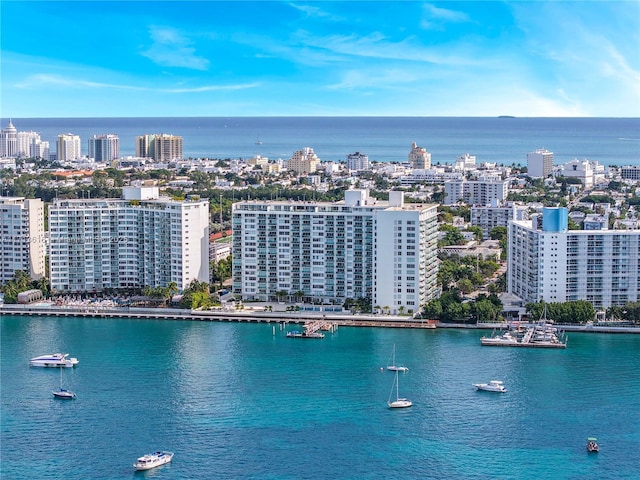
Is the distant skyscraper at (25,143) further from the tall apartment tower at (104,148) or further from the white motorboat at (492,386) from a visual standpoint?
the white motorboat at (492,386)

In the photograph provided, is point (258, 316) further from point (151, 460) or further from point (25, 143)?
point (25, 143)

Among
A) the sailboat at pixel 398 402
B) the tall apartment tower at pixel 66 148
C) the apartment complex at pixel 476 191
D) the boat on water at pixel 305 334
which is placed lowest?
the sailboat at pixel 398 402

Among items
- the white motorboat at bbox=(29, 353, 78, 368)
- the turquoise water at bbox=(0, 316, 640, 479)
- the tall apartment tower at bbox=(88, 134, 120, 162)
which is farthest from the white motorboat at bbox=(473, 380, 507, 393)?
the tall apartment tower at bbox=(88, 134, 120, 162)

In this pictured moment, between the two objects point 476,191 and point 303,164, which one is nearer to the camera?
point 476,191

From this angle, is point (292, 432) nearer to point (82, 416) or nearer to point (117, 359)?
point (82, 416)

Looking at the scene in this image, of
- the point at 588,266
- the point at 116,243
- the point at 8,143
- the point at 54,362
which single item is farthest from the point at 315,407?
the point at 8,143

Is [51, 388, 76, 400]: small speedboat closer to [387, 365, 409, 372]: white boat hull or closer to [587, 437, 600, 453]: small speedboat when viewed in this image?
[387, 365, 409, 372]: white boat hull

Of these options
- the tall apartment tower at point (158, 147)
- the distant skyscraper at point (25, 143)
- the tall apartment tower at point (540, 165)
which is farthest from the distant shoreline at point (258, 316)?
the distant skyscraper at point (25, 143)
